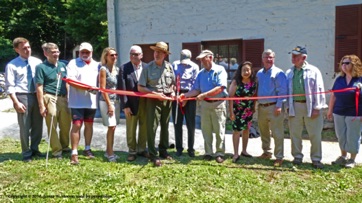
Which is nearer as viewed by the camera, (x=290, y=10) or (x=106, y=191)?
(x=106, y=191)

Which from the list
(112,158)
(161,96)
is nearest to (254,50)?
(161,96)

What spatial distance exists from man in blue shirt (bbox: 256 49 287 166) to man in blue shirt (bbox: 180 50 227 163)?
60 centimetres

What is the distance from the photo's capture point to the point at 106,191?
4184 mm

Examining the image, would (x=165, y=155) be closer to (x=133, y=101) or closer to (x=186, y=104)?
(x=186, y=104)

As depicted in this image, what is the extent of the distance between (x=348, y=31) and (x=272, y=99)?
414cm

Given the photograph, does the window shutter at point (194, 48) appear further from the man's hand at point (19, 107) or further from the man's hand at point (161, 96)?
the man's hand at point (19, 107)

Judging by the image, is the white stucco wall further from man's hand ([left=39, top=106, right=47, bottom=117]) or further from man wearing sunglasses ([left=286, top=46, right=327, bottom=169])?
man's hand ([left=39, top=106, right=47, bottom=117])

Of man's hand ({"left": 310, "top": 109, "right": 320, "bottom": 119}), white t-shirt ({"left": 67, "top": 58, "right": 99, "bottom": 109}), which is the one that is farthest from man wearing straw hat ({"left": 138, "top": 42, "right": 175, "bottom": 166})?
man's hand ({"left": 310, "top": 109, "right": 320, "bottom": 119})

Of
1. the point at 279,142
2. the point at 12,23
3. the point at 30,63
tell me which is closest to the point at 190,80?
the point at 279,142

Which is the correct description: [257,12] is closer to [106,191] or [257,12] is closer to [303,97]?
[303,97]

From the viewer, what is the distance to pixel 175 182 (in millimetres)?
4539

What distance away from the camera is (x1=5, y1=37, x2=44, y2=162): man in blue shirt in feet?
17.4

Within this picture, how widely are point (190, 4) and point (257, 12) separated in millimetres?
2055

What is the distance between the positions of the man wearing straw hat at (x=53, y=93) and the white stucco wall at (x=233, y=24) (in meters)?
5.40
